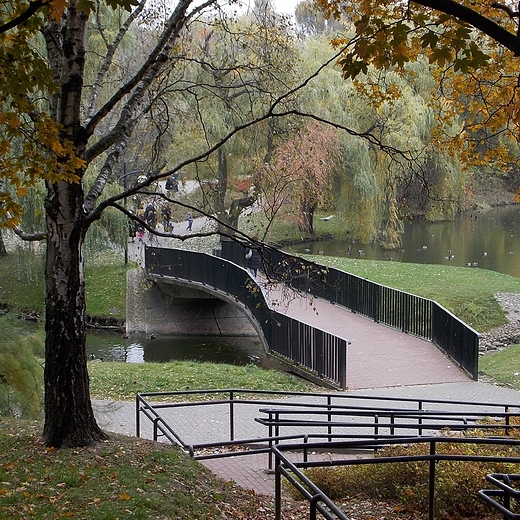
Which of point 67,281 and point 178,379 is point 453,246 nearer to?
point 178,379

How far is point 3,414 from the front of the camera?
11453 mm

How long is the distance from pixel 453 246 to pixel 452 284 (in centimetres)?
1630

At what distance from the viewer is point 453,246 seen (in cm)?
4366

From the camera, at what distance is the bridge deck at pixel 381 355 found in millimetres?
16844

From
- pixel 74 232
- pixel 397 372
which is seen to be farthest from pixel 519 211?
pixel 74 232

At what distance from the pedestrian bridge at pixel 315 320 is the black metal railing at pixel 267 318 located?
0.09ft

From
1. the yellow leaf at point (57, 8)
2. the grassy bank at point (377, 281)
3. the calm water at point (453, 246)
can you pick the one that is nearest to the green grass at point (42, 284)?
the grassy bank at point (377, 281)

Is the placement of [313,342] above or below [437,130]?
below

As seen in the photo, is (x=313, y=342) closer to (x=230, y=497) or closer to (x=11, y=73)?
(x=230, y=497)

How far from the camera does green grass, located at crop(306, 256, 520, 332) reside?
2450 centimetres

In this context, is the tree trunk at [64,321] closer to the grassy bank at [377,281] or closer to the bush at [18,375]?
the bush at [18,375]

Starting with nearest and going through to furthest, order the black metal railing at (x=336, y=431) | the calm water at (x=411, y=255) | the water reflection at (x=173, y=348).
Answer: the black metal railing at (x=336, y=431) < the water reflection at (x=173, y=348) < the calm water at (x=411, y=255)

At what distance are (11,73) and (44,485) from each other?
3734 mm

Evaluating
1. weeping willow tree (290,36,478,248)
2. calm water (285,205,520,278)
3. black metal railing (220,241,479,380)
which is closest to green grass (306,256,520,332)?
weeping willow tree (290,36,478,248)
